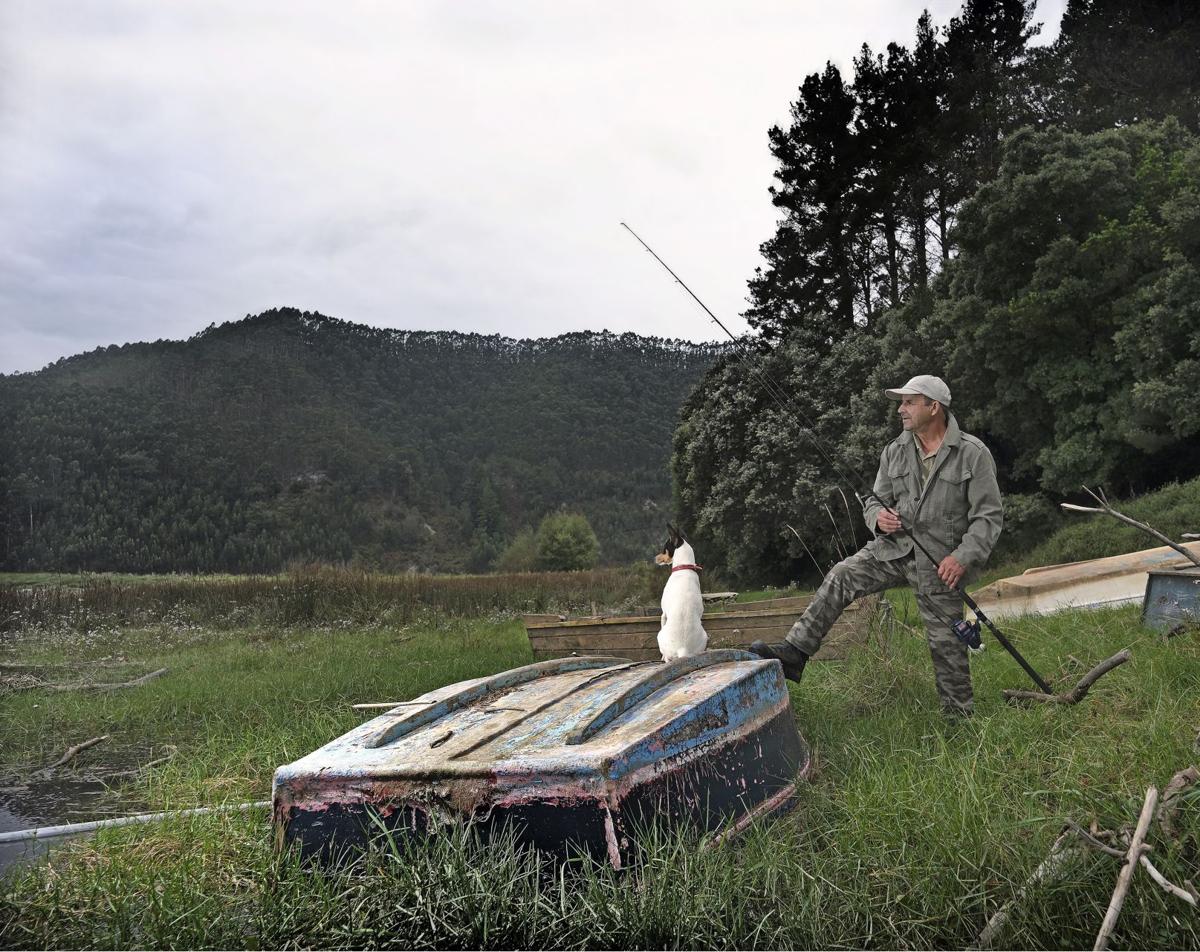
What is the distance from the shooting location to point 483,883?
2.69 m

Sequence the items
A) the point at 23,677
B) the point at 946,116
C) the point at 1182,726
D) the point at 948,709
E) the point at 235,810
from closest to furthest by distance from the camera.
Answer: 1. the point at 1182,726
2. the point at 235,810
3. the point at 948,709
4. the point at 23,677
5. the point at 946,116

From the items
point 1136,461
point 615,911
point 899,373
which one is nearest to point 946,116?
point 899,373

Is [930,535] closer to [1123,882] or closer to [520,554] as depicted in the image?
[1123,882]

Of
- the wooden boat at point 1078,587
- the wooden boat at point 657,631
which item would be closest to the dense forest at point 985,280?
the wooden boat at point 1078,587

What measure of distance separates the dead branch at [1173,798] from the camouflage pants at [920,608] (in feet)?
6.09

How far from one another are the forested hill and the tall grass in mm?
765

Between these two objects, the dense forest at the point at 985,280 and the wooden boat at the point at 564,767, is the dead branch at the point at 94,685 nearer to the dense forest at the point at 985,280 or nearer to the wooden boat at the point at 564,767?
the wooden boat at the point at 564,767

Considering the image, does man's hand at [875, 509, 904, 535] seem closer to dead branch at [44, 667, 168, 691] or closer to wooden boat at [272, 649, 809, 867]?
wooden boat at [272, 649, 809, 867]

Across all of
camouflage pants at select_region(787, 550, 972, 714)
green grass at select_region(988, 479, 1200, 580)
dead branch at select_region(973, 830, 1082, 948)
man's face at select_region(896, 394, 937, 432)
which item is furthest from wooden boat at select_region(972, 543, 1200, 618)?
dead branch at select_region(973, 830, 1082, 948)

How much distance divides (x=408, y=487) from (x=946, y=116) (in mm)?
20871

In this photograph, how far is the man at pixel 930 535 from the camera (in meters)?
4.66

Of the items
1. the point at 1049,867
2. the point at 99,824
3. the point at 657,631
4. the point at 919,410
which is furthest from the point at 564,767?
the point at 657,631

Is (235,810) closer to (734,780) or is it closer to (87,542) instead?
(734,780)

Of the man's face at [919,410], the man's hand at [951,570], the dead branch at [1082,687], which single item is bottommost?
the dead branch at [1082,687]
